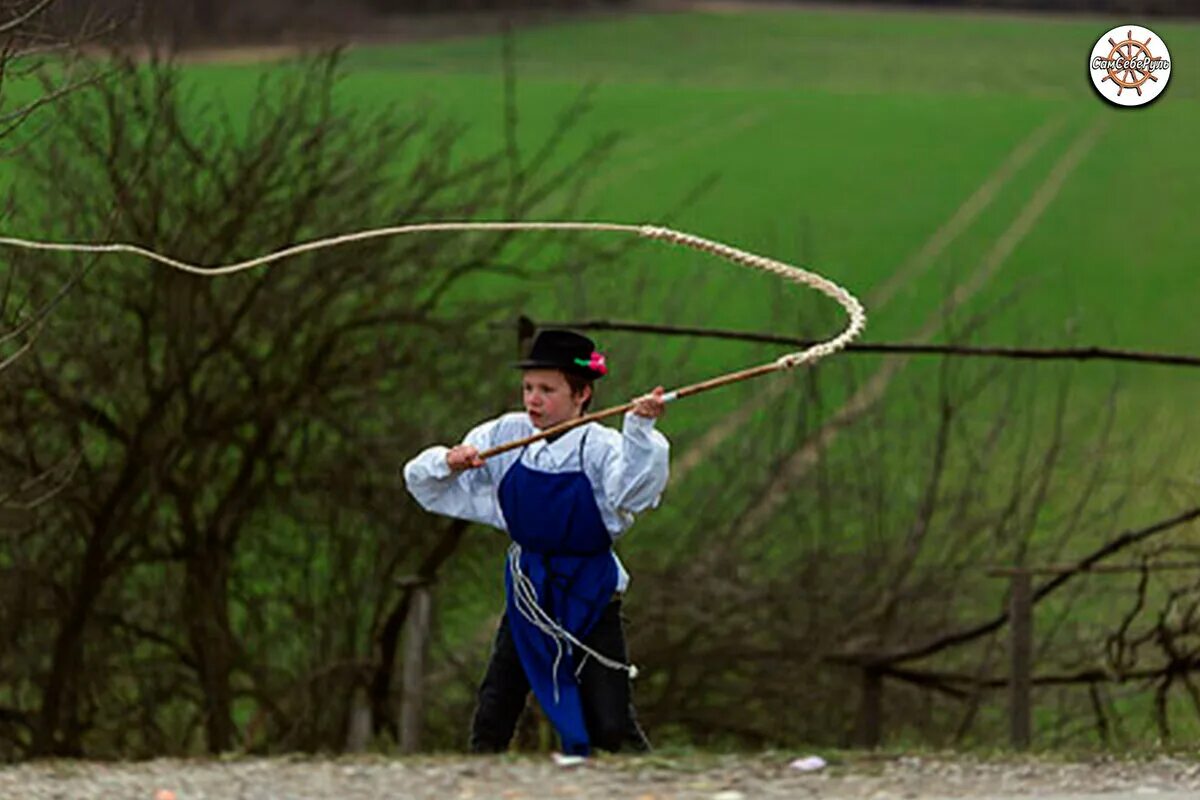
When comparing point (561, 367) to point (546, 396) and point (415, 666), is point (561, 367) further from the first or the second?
point (415, 666)

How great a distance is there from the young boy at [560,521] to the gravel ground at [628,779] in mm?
645

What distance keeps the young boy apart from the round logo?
3.99m

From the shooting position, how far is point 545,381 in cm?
801

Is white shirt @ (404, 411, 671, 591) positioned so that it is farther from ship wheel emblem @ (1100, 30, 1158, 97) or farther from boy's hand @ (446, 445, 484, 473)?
ship wheel emblem @ (1100, 30, 1158, 97)

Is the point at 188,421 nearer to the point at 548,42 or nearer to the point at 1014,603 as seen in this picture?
the point at 1014,603

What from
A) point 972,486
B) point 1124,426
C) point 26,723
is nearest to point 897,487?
point 972,486

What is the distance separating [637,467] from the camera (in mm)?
7715

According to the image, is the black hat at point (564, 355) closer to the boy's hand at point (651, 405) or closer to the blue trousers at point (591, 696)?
the boy's hand at point (651, 405)

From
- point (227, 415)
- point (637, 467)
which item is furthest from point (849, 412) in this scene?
point (637, 467)

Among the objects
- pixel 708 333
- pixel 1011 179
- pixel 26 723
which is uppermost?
pixel 1011 179

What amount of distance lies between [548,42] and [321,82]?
29.6 metres

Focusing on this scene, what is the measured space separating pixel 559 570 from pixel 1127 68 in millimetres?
7397

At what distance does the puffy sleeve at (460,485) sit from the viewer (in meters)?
8.10

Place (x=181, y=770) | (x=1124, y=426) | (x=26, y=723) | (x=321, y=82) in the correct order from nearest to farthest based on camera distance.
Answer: (x=181, y=770) → (x=26, y=723) → (x=321, y=82) → (x=1124, y=426)
